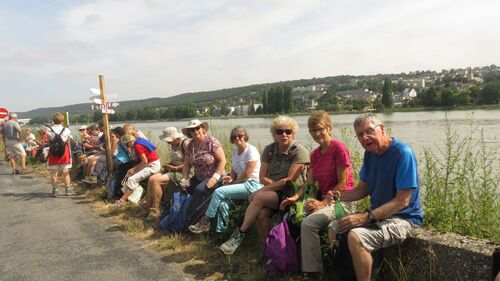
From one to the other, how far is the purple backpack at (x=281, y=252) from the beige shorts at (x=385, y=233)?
69 cm

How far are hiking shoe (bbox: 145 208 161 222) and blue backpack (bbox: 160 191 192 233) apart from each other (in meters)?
0.49

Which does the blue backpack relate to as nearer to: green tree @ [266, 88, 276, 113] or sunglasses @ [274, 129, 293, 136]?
sunglasses @ [274, 129, 293, 136]

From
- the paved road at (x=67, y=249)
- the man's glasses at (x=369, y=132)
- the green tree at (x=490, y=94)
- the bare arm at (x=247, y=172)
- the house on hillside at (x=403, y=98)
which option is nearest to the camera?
the man's glasses at (x=369, y=132)

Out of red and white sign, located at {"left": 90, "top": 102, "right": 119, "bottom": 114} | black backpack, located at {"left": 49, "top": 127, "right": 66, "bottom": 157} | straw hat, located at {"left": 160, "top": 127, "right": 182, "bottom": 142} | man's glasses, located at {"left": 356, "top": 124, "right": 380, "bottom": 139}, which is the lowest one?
black backpack, located at {"left": 49, "top": 127, "right": 66, "bottom": 157}

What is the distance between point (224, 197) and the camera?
457cm

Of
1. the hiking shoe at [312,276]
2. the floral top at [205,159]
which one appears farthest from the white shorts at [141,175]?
the hiking shoe at [312,276]

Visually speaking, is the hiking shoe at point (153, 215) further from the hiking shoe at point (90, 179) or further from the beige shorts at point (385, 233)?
the beige shorts at point (385, 233)

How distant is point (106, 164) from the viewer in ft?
27.0

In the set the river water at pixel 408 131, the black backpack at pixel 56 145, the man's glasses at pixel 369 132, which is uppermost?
the man's glasses at pixel 369 132

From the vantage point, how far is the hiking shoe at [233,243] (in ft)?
13.4

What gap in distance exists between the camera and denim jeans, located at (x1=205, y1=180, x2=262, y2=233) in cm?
448

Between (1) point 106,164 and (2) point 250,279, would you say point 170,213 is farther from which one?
(1) point 106,164

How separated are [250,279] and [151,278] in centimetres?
90

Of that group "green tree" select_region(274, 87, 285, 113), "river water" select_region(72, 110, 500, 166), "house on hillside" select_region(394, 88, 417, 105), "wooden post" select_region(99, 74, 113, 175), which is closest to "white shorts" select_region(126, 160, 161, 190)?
"river water" select_region(72, 110, 500, 166)
